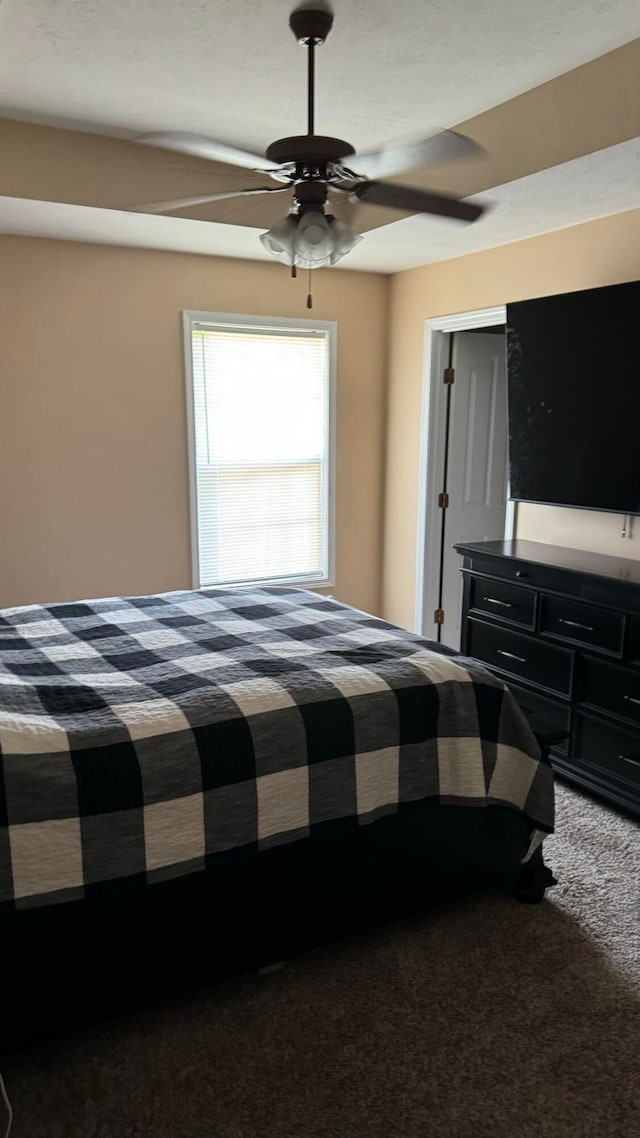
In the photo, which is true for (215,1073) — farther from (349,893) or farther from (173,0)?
(173,0)

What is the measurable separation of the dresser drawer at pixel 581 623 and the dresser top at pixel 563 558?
0.14m

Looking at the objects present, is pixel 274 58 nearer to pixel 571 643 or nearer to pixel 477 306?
pixel 477 306

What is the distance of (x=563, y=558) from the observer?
3.39 meters

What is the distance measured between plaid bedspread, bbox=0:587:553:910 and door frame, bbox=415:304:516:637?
211 cm

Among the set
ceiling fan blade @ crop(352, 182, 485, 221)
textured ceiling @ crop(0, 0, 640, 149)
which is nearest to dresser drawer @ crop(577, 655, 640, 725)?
ceiling fan blade @ crop(352, 182, 485, 221)

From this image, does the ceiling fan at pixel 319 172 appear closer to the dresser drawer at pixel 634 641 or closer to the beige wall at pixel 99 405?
the dresser drawer at pixel 634 641

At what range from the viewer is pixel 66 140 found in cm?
313

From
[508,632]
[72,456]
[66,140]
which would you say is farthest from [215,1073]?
[66,140]

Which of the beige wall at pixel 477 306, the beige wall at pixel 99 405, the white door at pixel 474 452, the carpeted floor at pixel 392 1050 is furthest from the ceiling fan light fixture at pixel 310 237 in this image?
the white door at pixel 474 452

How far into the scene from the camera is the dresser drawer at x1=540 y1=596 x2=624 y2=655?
2.97 m

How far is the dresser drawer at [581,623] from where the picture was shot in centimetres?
297

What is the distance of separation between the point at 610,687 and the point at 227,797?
1769mm

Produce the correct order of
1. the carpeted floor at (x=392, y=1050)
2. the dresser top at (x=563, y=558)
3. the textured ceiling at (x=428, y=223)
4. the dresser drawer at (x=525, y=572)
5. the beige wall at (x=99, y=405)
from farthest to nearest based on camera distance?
the beige wall at (x=99, y=405), the dresser drawer at (x=525, y=572), the dresser top at (x=563, y=558), the textured ceiling at (x=428, y=223), the carpeted floor at (x=392, y=1050)

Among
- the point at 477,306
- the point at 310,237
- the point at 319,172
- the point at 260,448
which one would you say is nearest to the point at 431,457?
the point at 477,306
